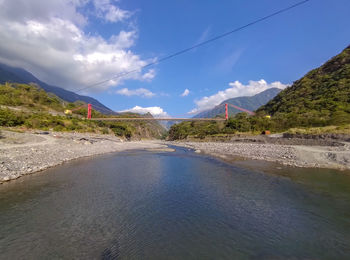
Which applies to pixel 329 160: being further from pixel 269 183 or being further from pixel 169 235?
pixel 169 235

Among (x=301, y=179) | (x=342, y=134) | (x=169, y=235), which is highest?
(x=342, y=134)

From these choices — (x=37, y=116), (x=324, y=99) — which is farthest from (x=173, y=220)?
(x=324, y=99)

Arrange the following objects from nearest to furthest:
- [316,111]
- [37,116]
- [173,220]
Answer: [173,220] → [316,111] → [37,116]

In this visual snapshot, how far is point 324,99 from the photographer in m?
38.3

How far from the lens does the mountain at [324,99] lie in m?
29.2

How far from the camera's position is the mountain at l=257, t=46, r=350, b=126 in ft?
95.8

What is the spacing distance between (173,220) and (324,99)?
155ft

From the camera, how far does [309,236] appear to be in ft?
14.1

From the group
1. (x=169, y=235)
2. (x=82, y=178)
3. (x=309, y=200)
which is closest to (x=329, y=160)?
(x=309, y=200)

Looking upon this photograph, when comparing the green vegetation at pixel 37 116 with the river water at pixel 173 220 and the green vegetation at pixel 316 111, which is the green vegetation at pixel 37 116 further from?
the green vegetation at pixel 316 111

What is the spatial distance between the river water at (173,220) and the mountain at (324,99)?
2620cm

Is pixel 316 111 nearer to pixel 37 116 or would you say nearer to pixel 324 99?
pixel 324 99

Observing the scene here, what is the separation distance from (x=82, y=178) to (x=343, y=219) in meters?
10.7

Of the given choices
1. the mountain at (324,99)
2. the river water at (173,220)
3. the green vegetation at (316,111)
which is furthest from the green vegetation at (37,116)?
the mountain at (324,99)
